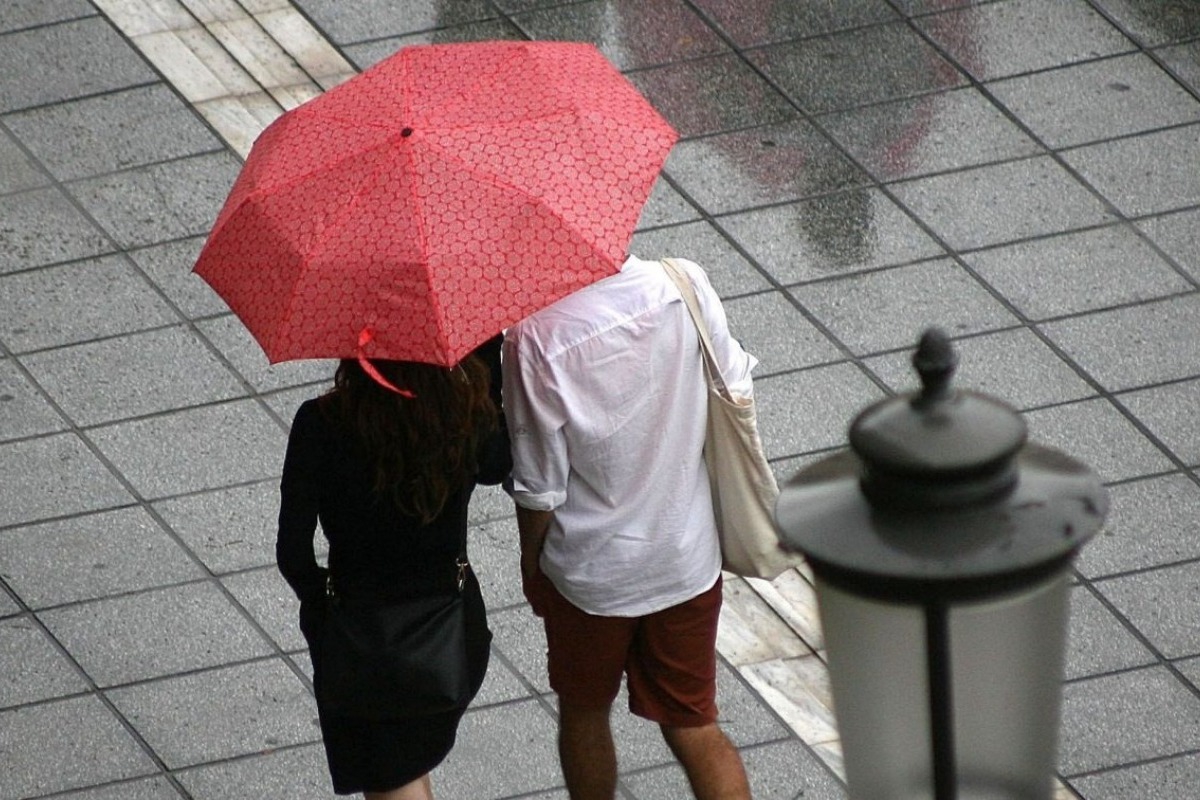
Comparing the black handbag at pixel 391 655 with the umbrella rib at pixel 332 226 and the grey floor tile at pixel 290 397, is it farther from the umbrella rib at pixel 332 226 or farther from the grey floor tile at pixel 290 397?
the grey floor tile at pixel 290 397

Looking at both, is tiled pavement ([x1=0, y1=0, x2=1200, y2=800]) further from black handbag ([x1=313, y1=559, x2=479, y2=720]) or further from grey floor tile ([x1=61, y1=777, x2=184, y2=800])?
black handbag ([x1=313, y1=559, x2=479, y2=720])

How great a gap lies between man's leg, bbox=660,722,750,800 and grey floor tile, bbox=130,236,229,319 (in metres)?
2.72

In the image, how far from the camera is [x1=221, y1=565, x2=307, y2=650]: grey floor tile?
212 inches

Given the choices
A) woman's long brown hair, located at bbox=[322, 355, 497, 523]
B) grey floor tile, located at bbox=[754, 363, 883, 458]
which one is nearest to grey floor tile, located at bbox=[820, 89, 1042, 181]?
grey floor tile, located at bbox=[754, 363, 883, 458]

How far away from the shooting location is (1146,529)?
5547mm

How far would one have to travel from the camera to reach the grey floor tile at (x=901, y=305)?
633 cm

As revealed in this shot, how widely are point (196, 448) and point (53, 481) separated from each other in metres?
0.43

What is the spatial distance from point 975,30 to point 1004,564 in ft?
19.3

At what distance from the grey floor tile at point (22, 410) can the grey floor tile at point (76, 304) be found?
0.18 meters

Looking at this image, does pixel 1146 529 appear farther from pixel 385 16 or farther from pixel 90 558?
pixel 385 16

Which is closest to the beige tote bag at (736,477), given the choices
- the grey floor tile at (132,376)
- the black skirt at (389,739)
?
the black skirt at (389,739)

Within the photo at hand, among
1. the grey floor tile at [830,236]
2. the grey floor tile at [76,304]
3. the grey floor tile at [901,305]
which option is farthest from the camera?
the grey floor tile at [830,236]

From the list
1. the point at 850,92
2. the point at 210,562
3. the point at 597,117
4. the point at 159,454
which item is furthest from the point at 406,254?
the point at 850,92

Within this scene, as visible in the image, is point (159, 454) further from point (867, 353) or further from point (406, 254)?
point (406, 254)
